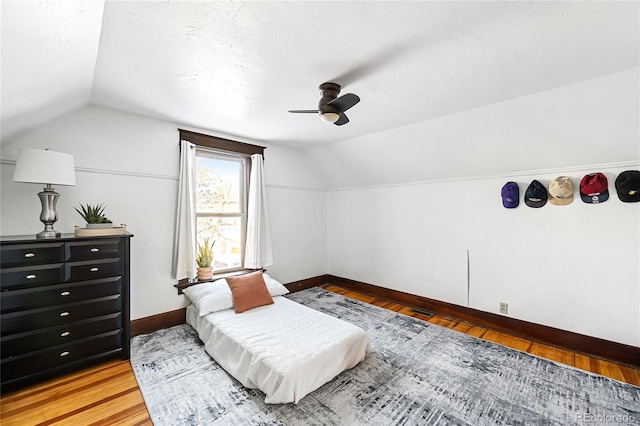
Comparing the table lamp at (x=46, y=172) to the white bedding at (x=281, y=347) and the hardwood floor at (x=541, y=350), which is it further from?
the hardwood floor at (x=541, y=350)

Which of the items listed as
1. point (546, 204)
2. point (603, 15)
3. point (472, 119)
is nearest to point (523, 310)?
point (546, 204)

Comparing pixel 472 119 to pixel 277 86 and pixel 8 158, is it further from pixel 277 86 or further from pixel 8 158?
pixel 8 158

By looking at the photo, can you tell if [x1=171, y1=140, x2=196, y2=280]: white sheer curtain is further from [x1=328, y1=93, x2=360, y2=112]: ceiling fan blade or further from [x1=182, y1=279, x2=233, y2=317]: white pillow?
[x1=328, y1=93, x2=360, y2=112]: ceiling fan blade

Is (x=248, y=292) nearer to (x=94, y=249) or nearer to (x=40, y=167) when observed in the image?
(x=94, y=249)

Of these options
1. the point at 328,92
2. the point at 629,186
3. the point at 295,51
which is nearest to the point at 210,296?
the point at 328,92

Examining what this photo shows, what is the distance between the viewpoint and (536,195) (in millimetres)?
2979

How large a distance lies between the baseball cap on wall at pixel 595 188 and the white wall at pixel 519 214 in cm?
8

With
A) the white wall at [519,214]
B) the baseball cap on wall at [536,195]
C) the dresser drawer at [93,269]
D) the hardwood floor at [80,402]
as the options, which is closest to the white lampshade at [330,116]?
the white wall at [519,214]

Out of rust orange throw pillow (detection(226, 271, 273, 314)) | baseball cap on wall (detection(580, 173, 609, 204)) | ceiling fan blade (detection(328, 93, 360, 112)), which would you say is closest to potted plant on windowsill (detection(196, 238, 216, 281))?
rust orange throw pillow (detection(226, 271, 273, 314))

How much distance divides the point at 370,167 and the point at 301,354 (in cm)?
299

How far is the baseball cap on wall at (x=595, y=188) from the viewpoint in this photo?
260 centimetres

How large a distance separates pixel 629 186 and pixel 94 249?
489 centimetres

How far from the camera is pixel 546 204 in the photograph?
2.98 metres

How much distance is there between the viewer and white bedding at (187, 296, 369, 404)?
1.98 metres
